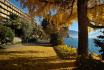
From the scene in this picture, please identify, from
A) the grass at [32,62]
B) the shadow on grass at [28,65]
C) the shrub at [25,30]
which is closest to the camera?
the shadow on grass at [28,65]

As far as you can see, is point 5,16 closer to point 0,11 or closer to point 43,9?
point 0,11

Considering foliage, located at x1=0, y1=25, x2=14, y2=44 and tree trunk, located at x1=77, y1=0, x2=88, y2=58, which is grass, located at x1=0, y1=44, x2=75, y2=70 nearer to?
tree trunk, located at x1=77, y1=0, x2=88, y2=58

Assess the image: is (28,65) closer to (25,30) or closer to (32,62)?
(32,62)

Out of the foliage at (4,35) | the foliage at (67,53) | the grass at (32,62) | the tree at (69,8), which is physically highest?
the tree at (69,8)

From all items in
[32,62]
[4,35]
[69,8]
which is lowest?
[32,62]

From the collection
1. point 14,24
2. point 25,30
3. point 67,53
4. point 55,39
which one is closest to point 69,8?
point 67,53

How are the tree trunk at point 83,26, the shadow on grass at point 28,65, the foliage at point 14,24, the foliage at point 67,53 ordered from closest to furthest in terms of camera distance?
the shadow on grass at point 28,65 < the tree trunk at point 83,26 < the foliage at point 67,53 < the foliage at point 14,24

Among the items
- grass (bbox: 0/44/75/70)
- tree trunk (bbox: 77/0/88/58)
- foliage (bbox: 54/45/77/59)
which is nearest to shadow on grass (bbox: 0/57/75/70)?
grass (bbox: 0/44/75/70)

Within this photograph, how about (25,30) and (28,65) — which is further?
(25,30)

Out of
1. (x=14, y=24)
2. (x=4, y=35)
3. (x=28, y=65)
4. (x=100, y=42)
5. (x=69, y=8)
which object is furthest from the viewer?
(x=14, y=24)

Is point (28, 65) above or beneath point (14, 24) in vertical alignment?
beneath

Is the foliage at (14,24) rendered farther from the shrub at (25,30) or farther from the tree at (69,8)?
the tree at (69,8)

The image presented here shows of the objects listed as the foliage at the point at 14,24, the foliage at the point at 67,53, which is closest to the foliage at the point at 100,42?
the foliage at the point at 67,53

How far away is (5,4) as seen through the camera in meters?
34.6
